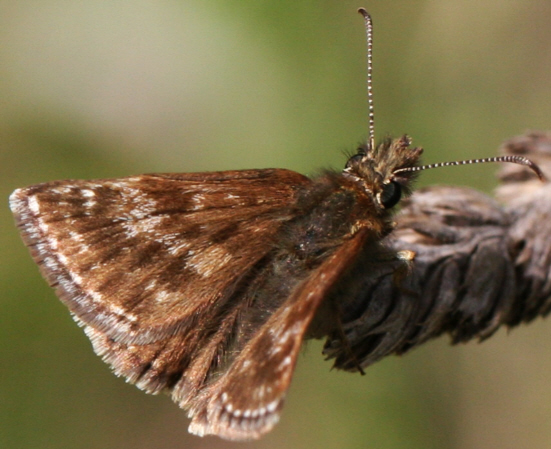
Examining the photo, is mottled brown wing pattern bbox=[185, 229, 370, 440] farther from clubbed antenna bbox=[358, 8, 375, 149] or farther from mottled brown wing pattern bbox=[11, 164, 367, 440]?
clubbed antenna bbox=[358, 8, 375, 149]

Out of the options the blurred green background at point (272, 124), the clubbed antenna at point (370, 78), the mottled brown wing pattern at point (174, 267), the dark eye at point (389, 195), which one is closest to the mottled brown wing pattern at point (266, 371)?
the mottled brown wing pattern at point (174, 267)

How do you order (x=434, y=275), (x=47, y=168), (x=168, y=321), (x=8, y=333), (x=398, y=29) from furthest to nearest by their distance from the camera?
(x=398, y=29) < (x=47, y=168) < (x=8, y=333) < (x=434, y=275) < (x=168, y=321)

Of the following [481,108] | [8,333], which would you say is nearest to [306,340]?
[8,333]

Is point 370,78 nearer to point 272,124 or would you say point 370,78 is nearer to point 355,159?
point 355,159

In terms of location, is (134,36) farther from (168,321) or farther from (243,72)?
(168,321)

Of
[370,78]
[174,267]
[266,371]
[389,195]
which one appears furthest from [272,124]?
[266,371]

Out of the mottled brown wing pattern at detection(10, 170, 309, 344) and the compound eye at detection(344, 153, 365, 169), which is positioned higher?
the compound eye at detection(344, 153, 365, 169)

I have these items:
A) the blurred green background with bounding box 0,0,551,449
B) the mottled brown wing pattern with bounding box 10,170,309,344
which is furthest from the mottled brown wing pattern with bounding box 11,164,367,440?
the blurred green background with bounding box 0,0,551,449

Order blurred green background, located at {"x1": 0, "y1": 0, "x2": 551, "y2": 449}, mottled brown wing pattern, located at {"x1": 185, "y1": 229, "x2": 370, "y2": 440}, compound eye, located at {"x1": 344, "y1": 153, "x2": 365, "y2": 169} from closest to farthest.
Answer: mottled brown wing pattern, located at {"x1": 185, "y1": 229, "x2": 370, "y2": 440} → compound eye, located at {"x1": 344, "y1": 153, "x2": 365, "y2": 169} → blurred green background, located at {"x1": 0, "y1": 0, "x2": 551, "y2": 449}
